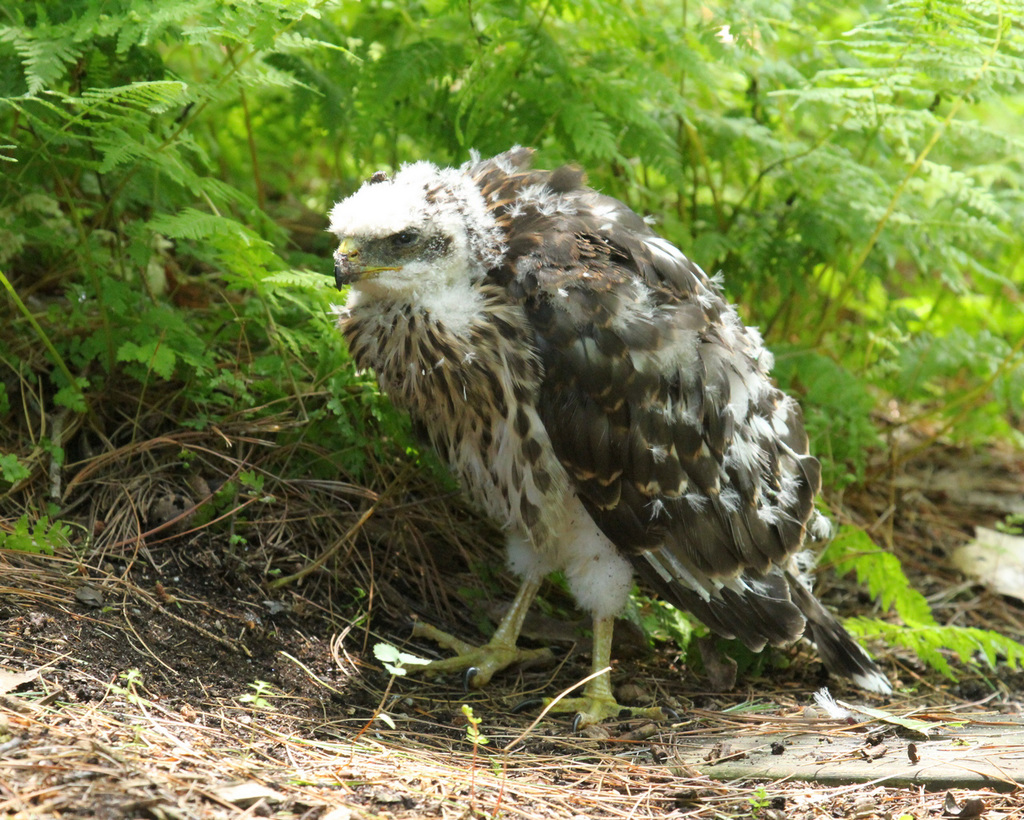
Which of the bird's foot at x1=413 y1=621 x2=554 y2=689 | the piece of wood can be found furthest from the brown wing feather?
the bird's foot at x1=413 y1=621 x2=554 y2=689

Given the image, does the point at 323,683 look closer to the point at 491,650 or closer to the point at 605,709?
the point at 491,650

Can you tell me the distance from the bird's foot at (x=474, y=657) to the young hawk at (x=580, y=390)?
0.01 m

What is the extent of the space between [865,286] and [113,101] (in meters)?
3.87

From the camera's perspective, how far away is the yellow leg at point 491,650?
373 cm

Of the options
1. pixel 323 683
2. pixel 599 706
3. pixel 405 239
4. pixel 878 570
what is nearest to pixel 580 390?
pixel 405 239

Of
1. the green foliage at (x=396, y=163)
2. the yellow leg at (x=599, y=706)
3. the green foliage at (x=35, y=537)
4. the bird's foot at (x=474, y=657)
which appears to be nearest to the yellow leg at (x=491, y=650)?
the bird's foot at (x=474, y=657)

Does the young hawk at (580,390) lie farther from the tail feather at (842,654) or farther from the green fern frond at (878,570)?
the green fern frond at (878,570)

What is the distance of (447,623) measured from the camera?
406 centimetres

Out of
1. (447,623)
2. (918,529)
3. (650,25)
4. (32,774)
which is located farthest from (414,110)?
(918,529)

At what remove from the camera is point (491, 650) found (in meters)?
3.85

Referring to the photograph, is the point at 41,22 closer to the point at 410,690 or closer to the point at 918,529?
the point at 410,690

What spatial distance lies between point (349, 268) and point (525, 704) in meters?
1.80

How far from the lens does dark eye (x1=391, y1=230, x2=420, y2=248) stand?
11.0 ft

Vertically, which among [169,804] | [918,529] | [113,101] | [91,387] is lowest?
[918,529]
